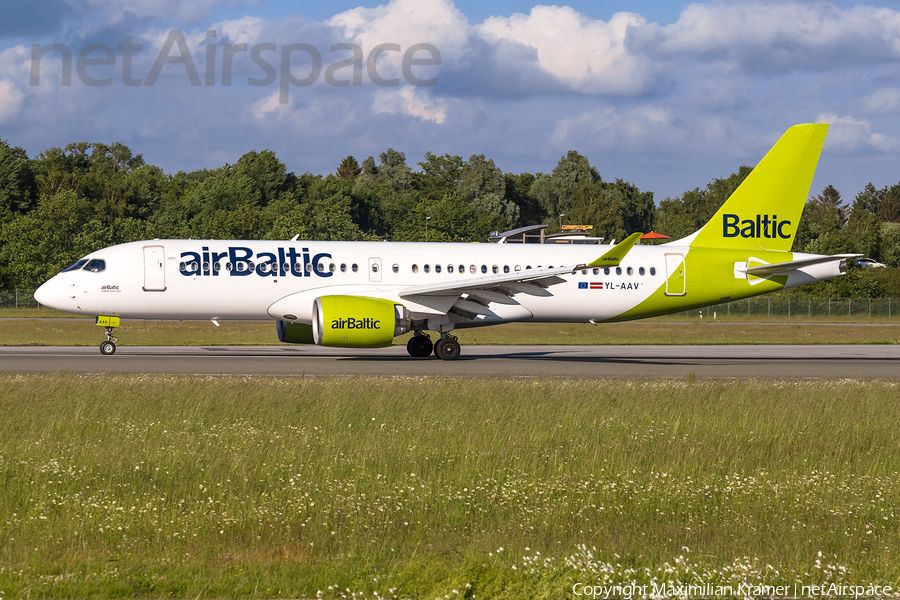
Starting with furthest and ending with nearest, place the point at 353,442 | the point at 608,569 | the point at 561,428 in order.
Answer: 1. the point at 561,428
2. the point at 353,442
3. the point at 608,569

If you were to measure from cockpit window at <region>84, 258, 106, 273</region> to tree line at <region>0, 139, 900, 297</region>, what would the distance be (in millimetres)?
47585

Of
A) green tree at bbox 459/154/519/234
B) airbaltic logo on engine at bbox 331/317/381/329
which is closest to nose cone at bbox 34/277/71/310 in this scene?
airbaltic logo on engine at bbox 331/317/381/329

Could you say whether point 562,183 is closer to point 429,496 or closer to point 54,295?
point 54,295

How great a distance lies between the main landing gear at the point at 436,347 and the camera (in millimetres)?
27312

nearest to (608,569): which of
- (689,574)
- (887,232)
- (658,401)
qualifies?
(689,574)

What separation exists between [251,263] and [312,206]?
7976cm

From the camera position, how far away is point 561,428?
Answer: 12.9m

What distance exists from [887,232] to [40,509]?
141m

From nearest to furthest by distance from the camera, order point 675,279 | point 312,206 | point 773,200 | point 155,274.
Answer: point 155,274
point 675,279
point 773,200
point 312,206

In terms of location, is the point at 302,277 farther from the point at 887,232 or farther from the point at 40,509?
the point at 887,232

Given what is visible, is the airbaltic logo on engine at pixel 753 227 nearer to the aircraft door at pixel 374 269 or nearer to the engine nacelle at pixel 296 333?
the aircraft door at pixel 374 269

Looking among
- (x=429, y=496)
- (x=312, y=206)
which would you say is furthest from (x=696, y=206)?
(x=429, y=496)

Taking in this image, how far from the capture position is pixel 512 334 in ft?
132

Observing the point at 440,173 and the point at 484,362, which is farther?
the point at 440,173
